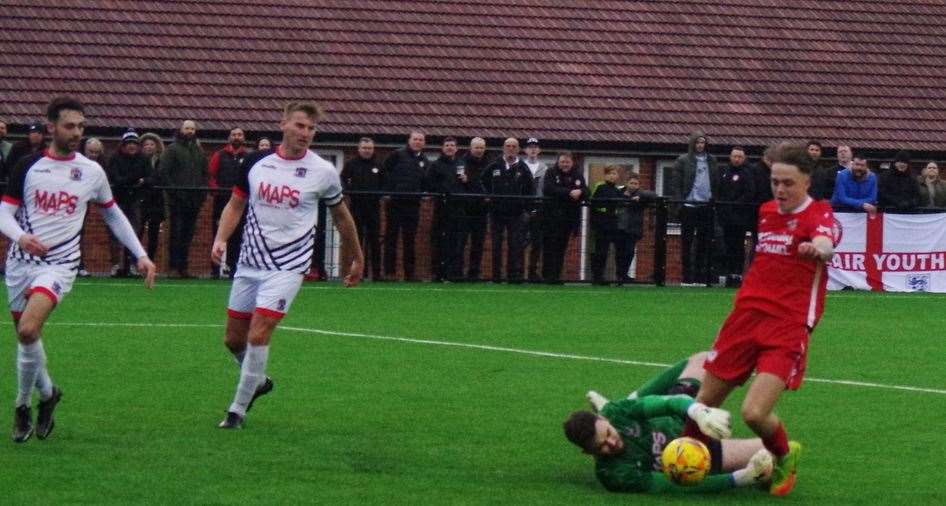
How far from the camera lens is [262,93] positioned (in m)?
32.7

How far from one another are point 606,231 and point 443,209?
2.34 metres

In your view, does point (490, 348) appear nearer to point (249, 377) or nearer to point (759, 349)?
point (249, 377)

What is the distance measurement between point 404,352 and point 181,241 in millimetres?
9596

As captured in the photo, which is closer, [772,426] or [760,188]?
[772,426]

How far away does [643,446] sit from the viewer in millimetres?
9789

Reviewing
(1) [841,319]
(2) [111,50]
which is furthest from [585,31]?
(1) [841,319]

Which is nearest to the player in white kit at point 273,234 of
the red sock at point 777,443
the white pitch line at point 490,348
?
the red sock at point 777,443

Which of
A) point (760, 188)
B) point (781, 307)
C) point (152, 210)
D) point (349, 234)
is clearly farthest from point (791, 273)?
point (760, 188)

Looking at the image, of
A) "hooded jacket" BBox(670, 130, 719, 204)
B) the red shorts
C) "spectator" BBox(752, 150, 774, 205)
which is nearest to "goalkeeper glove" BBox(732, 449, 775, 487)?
the red shorts

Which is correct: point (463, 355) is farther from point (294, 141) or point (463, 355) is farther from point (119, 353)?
point (294, 141)

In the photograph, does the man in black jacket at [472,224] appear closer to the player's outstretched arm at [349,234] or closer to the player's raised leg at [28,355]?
the player's outstretched arm at [349,234]

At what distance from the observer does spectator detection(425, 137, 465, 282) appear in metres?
26.5

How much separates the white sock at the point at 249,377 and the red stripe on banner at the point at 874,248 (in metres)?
17.1

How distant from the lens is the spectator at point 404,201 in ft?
86.6
